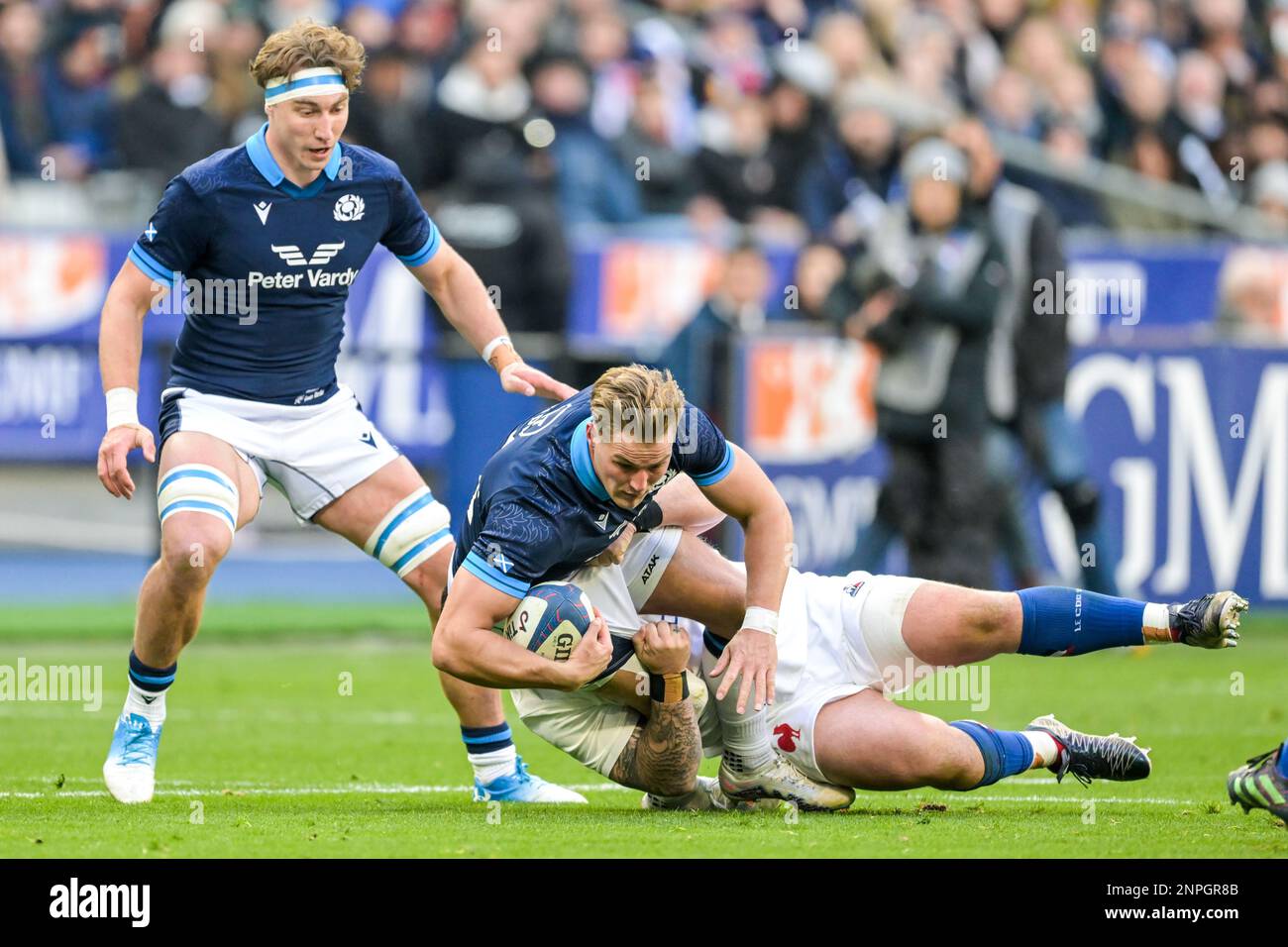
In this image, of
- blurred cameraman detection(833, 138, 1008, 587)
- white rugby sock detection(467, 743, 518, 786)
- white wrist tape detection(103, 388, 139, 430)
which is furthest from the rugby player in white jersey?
blurred cameraman detection(833, 138, 1008, 587)

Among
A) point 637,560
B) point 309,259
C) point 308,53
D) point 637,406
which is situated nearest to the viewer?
point 637,406

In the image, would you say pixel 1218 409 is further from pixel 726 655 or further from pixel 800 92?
pixel 726 655

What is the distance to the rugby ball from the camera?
20.6ft

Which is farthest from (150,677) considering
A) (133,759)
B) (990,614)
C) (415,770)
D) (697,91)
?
(697,91)

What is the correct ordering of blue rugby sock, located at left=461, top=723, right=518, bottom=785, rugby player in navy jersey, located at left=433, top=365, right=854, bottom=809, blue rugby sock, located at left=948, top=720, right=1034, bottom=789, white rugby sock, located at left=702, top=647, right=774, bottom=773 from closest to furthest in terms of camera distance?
rugby player in navy jersey, located at left=433, top=365, right=854, bottom=809 → blue rugby sock, located at left=948, top=720, right=1034, bottom=789 → white rugby sock, located at left=702, top=647, right=774, bottom=773 → blue rugby sock, located at left=461, top=723, right=518, bottom=785

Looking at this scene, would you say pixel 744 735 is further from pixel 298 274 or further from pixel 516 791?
pixel 298 274

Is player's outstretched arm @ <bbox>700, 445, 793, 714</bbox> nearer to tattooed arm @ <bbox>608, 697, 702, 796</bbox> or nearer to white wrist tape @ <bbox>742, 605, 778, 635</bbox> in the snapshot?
white wrist tape @ <bbox>742, 605, 778, 635</bbox>

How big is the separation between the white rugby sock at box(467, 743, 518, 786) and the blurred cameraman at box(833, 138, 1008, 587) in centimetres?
618

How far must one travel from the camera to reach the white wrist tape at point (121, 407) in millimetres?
6879

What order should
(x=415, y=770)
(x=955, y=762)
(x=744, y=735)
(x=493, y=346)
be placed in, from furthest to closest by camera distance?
(x=415, y=770) < (x=493, y=346) < (x=744, y=735) < (x=955, y=762)

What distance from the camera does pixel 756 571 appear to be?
662 centimetres

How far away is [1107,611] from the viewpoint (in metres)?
6.70

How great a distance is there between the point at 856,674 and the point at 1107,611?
0.83 m

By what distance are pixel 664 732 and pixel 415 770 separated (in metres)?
1.86
